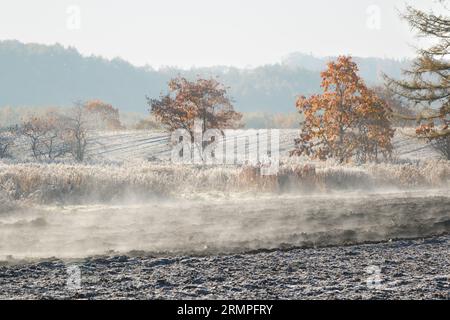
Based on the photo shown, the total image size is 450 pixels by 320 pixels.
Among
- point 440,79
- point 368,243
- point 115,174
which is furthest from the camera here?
point 440,79

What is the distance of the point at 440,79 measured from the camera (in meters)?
24.3

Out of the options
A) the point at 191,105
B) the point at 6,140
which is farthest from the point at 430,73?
the point at 6,140

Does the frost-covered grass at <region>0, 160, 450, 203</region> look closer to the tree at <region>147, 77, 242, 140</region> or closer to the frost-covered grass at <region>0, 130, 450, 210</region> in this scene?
the frost-covered grass at <region>0, 130, 450, 210</region>

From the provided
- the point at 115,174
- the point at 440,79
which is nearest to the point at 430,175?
the point at 440,79

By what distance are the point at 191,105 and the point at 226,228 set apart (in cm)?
2292

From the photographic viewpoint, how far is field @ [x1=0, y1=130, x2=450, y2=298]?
8.58 meters

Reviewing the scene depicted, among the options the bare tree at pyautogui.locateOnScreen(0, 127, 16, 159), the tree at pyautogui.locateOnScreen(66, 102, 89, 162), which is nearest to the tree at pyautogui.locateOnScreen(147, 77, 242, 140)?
the tree at pyautogui.locateOnScreen(66, 102, 89, 162)

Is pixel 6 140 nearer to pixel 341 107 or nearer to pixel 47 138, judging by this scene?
pixel 47 138

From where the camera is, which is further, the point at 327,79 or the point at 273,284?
the point at 327,79

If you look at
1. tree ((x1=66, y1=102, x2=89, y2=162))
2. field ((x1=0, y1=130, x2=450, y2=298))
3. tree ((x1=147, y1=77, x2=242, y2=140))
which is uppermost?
tree ((x1=147, y1=77, x2=242, y2=140))

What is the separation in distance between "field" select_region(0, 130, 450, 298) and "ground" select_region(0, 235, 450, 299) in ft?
0.09

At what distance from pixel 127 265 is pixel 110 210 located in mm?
7269

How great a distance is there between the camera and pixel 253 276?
350 inches
